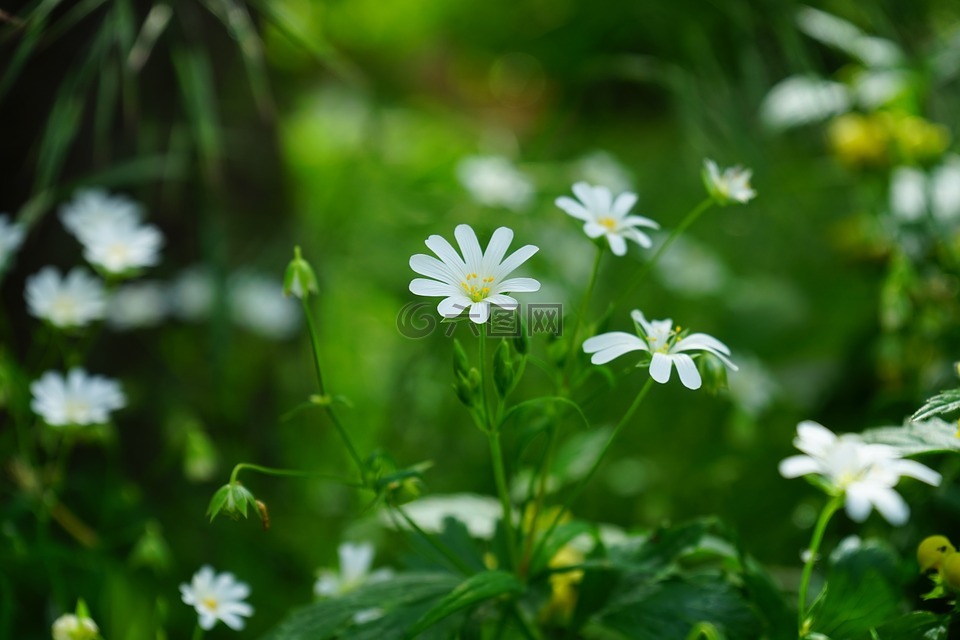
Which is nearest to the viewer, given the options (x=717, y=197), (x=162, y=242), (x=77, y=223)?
(x=717, y=197)

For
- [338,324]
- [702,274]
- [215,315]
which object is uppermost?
[702,274]

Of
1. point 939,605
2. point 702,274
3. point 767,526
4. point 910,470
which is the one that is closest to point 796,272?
point 702,274

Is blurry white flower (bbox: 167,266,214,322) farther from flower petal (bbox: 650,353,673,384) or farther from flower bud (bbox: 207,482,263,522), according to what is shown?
flower petal (bbox: 650,353,673,384)

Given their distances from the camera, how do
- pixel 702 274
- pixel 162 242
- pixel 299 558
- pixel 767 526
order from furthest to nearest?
pixel 702 274
pixel 162 242
pixel 299 558
pixel 767 526

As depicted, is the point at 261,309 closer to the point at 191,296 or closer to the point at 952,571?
the point at 191,296

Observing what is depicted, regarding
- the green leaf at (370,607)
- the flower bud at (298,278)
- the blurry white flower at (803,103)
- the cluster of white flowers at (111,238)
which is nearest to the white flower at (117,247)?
the cluster of white flowers at (111,238)

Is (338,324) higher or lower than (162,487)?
higher

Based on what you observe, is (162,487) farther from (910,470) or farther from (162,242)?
(910,470)

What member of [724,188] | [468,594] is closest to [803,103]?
[724,188]
